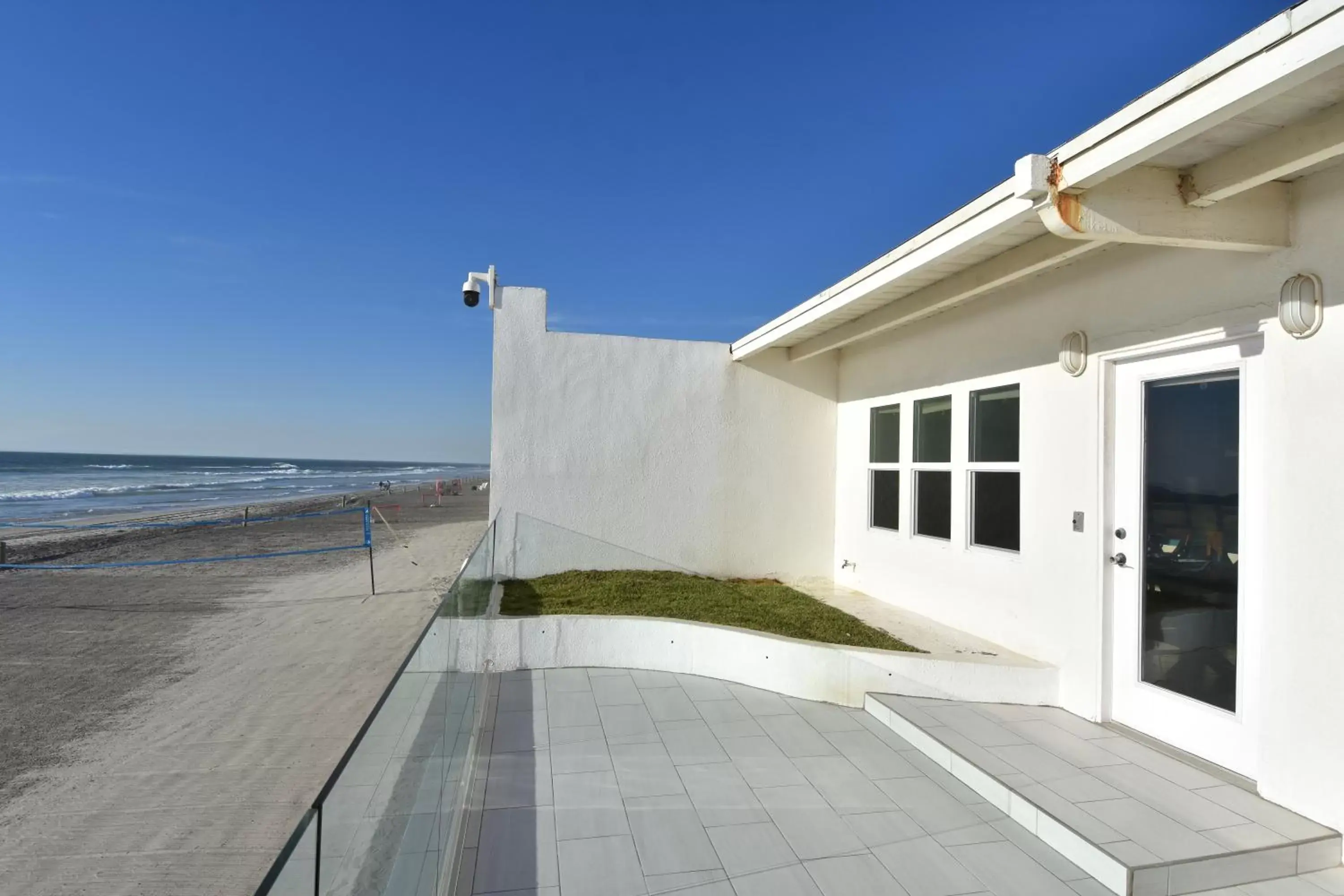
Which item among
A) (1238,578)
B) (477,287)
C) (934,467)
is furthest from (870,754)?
(477,287)

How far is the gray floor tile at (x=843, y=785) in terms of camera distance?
134 inches

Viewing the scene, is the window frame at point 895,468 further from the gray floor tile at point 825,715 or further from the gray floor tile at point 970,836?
the gray floor tile at point 970,836

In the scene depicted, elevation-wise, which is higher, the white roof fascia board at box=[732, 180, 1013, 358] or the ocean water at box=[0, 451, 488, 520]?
the white roof fascia board at box=[732, 180, 1013, 358]

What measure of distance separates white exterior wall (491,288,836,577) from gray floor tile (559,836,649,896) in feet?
15.3

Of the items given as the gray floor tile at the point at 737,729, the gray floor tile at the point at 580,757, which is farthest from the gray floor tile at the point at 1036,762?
the gray floor tile at the point at 580,757

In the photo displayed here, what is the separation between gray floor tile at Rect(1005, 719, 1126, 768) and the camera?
12.0 feet

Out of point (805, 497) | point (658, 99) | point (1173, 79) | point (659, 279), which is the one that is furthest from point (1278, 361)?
point (659, 279)

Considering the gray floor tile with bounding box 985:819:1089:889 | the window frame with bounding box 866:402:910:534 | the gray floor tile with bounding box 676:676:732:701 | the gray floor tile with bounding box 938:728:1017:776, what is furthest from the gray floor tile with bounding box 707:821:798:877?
the window frame with bounding box 866:402:910:534

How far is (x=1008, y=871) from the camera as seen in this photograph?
285 centimetres

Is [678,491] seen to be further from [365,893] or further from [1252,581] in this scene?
[365,893]

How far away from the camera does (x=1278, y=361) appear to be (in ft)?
10.5

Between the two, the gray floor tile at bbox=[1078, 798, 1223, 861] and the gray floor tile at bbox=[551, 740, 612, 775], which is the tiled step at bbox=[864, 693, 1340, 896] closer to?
the gray floor tile at bbox=[1078, 798, 1223, 861]

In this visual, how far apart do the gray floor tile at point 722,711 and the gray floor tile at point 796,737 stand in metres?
0.14

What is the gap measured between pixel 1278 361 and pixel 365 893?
4065 millimetres
